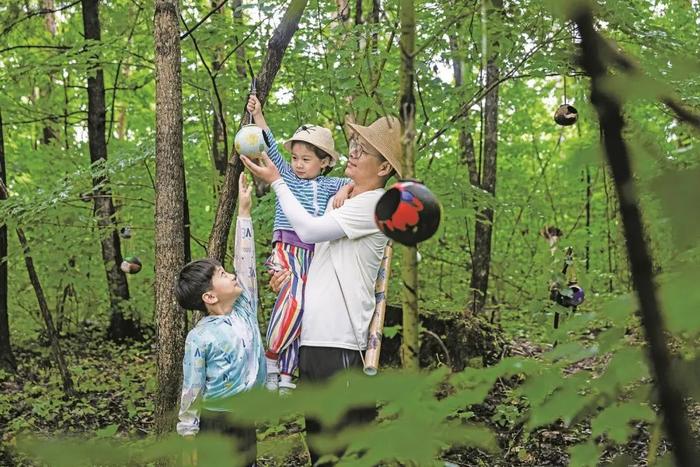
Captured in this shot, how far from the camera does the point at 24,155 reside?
8.69 meters

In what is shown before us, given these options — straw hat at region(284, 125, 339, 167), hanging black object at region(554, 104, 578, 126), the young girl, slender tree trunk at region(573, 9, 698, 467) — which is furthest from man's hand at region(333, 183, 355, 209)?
slender tree trunk at region(573, 9, 698, 467)

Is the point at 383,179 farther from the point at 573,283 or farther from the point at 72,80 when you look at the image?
the point at 72,80

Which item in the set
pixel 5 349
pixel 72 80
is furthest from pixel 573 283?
pixel 72 80

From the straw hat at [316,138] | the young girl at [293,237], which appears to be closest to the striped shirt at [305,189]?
the young girl at [293,237]

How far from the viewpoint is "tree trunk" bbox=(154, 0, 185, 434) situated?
3.11 m

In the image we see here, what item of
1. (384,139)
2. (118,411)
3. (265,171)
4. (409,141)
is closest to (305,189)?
(265,171)

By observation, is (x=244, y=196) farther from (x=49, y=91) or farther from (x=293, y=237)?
(x=49, y=91)

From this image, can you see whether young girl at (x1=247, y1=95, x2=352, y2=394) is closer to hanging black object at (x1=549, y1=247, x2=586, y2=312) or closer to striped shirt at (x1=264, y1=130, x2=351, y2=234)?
striped shirt at (x1=264, y1=130, x2=351, y2=234)

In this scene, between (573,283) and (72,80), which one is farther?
(72,80)

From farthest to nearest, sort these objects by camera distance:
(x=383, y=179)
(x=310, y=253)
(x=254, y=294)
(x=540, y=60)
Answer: (x=540, y=60) → (x=254, y=294) → (x=310, y=253) → (x=383, y=179)

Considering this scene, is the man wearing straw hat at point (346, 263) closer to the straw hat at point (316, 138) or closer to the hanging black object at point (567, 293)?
the straw hat at point (316, 138)

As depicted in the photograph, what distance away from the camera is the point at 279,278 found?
274 centimetres

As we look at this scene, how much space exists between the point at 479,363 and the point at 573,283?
1.30 m

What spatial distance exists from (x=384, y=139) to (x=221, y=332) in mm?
1005
